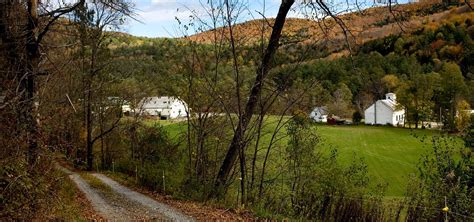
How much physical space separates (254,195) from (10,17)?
7.39m

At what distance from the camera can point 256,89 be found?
10.4 metres

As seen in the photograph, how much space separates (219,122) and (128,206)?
Answer: 198 inches

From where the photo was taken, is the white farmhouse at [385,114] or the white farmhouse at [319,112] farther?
the white farmhouse at [385,114]

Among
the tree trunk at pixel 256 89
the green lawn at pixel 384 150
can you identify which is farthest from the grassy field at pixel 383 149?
the tree trunk at pixel 256 89

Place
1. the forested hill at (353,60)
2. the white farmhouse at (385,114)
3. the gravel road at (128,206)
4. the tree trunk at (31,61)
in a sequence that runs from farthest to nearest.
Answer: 1. the white farmhouse at (385,114)
2. the gravel road at (128,206)
3. the forested hill at (353,60)
4. the tree trunk at (31,61)

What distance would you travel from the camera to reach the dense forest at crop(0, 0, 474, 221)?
827cm

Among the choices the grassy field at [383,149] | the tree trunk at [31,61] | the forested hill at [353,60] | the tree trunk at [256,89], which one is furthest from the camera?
the grassy field at [383,149]

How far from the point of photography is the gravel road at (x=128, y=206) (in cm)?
1028

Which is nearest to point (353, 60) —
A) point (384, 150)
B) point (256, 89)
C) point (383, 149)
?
point (256, 89)

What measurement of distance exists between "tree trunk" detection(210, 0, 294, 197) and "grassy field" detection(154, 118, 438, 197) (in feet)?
28.9

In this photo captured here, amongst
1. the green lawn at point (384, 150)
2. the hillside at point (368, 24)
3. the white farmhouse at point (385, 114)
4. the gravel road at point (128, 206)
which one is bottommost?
the green lawn at point (384, 150)

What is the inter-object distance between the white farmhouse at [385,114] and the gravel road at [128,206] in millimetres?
58409

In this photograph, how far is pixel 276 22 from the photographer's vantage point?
32.0 ft

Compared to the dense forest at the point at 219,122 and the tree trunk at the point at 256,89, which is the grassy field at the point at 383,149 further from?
the tree trunk at the point at 256,89
